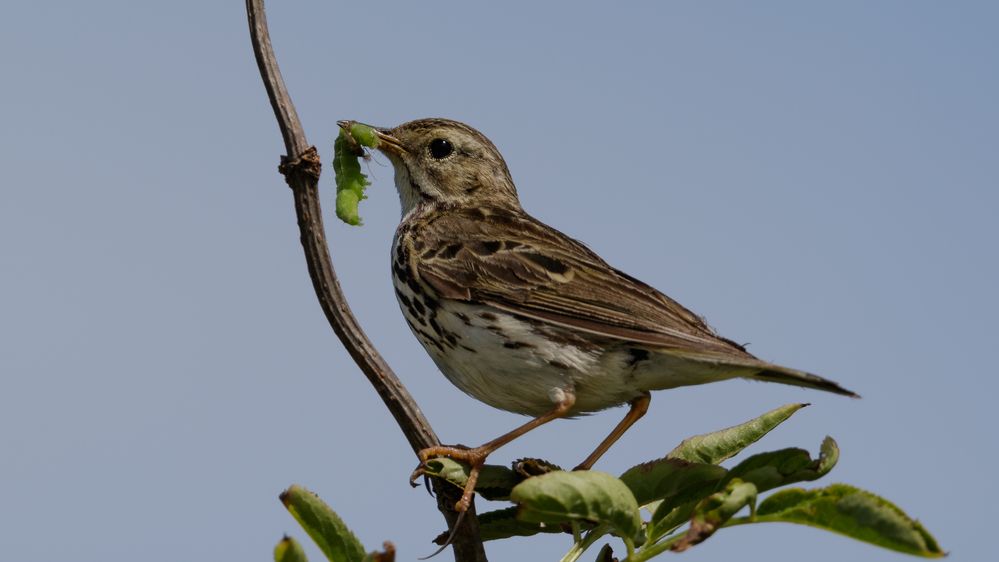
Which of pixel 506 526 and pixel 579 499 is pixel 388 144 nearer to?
pixel 506 526

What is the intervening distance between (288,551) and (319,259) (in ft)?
4.62

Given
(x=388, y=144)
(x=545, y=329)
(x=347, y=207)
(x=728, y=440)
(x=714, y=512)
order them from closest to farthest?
(x=714, y=512), (x=728, y=440), (x=347, y=207), (x=545, y=329), (x=388, y=144)

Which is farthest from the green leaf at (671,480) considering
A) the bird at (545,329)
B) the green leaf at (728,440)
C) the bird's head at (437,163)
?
the bird's head at (437,163)

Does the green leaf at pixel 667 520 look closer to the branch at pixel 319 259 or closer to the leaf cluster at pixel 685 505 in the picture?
the leaf cluster at pixel 685 505

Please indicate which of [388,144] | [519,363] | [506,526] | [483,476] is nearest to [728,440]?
[506,526]

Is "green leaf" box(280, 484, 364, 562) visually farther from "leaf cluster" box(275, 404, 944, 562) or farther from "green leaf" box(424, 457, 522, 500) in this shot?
"green leaf" box(424, 457, 522, 500)

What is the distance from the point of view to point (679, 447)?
490 cm

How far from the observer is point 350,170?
6.67 m

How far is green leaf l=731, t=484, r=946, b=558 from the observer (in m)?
3.38

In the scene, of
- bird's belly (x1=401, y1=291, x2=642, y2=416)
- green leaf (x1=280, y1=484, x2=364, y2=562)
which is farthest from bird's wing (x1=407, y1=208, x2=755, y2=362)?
green leaf (x1=280, y1=484, x2=364, y2=562)

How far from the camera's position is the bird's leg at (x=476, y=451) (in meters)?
5.20

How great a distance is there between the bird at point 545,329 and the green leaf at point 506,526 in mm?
996

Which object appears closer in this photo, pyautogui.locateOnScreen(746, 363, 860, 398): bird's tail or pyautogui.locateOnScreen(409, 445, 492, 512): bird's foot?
pyautogui.locateOnScreen(409, 445, 492, 512): bird's foot

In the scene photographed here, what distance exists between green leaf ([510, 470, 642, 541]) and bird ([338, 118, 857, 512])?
2118mm
